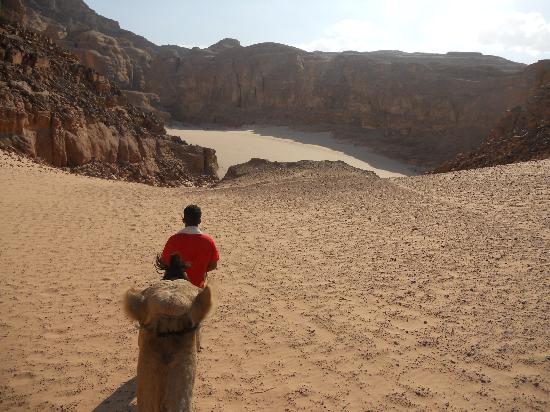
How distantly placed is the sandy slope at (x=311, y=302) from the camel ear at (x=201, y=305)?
1474 millimetres

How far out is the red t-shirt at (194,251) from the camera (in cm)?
350

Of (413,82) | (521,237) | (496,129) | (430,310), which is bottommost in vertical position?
(430,310)

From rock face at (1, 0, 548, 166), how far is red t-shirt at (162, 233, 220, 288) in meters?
34.9

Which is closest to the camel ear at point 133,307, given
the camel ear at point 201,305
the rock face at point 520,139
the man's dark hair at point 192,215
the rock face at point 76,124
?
the camel ear at point 201,305

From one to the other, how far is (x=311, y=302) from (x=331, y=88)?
44.0 meters

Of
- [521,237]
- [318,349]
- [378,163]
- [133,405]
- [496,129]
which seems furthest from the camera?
[378,163]

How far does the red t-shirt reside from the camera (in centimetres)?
350

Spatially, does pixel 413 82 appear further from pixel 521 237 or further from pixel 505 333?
pixel 505 333

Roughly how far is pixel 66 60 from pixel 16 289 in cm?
1761

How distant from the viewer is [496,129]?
2327 cm

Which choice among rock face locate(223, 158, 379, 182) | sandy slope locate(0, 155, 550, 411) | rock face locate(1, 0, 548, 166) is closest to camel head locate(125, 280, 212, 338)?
sandy slope locate(0, 155, 550, 411)

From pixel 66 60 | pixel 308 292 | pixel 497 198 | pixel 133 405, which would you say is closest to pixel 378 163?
pixel 66 60

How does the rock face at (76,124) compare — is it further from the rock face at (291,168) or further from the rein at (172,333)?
the rein at (172,333)

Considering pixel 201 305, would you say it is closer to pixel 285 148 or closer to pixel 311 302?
pixel 311 302
